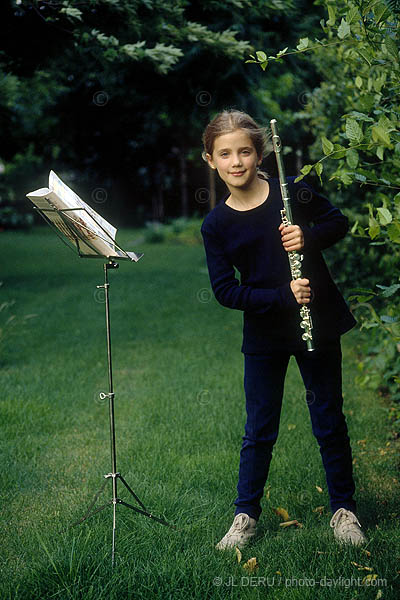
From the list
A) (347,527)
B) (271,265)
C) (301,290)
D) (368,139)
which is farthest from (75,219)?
(347,527)

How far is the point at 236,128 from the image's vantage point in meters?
2.82

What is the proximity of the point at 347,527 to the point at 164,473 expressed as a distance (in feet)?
3.99

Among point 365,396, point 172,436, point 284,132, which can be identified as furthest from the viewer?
point 284,132

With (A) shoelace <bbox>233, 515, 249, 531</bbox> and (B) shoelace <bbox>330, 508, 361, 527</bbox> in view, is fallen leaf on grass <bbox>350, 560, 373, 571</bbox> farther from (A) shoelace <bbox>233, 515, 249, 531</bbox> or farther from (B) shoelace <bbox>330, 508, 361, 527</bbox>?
(A) shoelace <bbox>233, 515, 249, 531</bbox>

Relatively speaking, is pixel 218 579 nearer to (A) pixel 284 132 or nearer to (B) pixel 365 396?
(B) pixel 365 396

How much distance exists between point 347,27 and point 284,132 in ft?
43.0

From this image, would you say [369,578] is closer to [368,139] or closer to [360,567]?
[360,567]

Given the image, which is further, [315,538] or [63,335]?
[63,335]

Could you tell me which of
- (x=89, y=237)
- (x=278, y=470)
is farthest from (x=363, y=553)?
(x=89, y=237)

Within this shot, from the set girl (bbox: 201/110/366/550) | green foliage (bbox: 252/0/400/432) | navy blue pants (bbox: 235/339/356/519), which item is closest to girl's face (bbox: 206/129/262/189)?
girl (bbox: 201/110/366/550)

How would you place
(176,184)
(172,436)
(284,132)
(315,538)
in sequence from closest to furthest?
(315,538) → (172,436) → (284,132) → (176,184)

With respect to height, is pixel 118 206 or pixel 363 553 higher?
pixel 118 206

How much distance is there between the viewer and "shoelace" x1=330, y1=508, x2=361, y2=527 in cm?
299

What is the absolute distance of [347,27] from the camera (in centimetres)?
250
